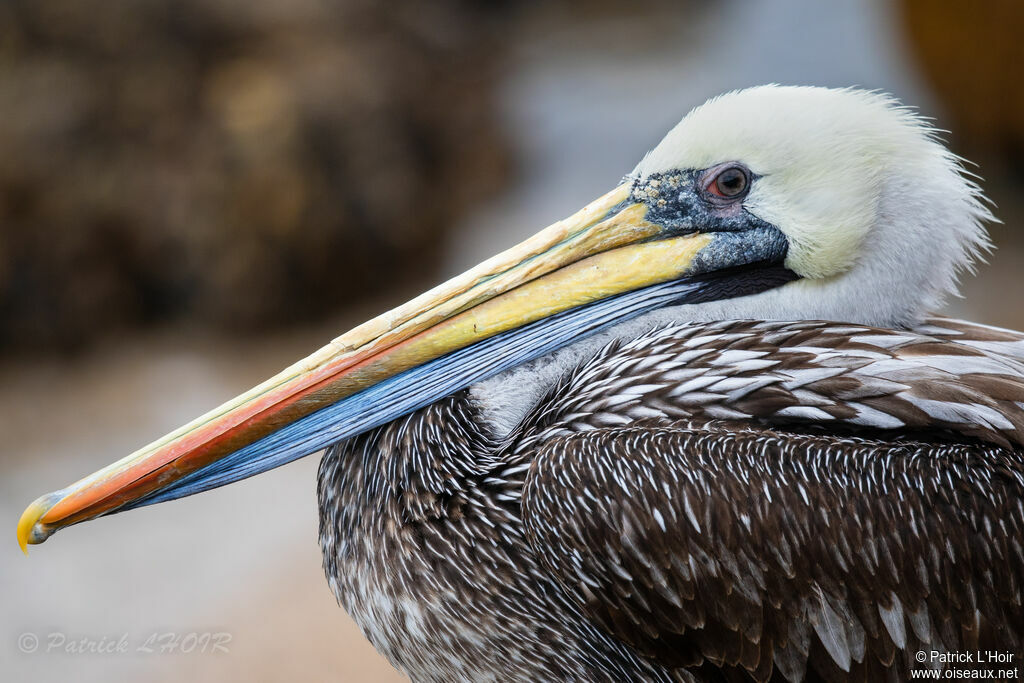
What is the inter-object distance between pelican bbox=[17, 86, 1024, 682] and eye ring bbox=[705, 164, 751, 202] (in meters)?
0.01

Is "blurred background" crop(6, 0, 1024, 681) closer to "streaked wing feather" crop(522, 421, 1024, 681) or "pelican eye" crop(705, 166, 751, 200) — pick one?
"streaked wing feather" crop(522, 421, 1024, 681)

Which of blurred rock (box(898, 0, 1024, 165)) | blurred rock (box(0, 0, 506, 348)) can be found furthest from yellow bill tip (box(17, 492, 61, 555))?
blurred rock (box(898, 0, 1024, 165))

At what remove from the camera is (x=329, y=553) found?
247 centimetres

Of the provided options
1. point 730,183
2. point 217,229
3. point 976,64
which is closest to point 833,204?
point 730,183

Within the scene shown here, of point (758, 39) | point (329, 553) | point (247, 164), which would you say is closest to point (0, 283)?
point (247, 164)

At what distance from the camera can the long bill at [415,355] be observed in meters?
2.30

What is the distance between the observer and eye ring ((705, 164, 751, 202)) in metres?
2.33

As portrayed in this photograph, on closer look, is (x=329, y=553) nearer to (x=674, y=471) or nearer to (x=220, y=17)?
(x=674, y=471)

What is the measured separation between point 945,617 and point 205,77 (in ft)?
22.2

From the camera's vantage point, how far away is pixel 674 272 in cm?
238

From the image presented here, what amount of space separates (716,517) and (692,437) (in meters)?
0.18

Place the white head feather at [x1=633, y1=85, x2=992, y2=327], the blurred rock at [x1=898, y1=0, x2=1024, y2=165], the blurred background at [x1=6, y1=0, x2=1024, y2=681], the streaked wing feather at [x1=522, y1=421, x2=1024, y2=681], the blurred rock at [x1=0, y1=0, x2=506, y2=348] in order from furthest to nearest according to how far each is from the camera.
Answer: the blurred rock at [x1=898, y1=0, x2=1024, y2=165] → the blurred rock at [x1=0, y1=0, x2=506, y2=348] → the blurred background at [x1=6, y1=0, x2=1024, y2=681] → the white head feather at [x1=633, y1=85, x2=992, y2=327] → the streaked wing feather at [x1=522, y1=421, x2=1024, y2=681]

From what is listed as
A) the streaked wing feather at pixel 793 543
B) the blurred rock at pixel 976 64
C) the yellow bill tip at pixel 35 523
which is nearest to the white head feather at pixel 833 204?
the streaked wing feather at pixel 793 543

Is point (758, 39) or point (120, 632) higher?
point (758, 39)
